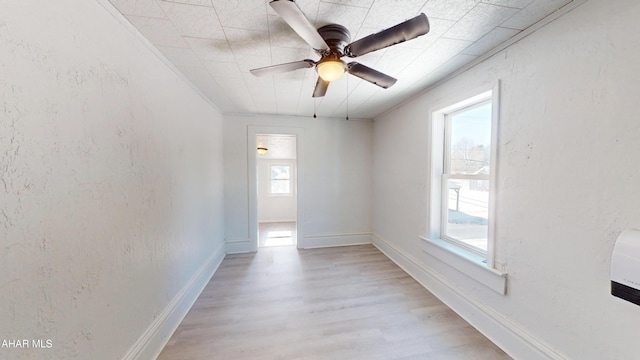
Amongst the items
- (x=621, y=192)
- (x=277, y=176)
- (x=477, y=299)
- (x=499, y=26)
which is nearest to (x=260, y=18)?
(x=499, y=26)

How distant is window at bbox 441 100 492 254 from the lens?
1.92 metres

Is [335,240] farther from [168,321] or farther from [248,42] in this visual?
[248,42]

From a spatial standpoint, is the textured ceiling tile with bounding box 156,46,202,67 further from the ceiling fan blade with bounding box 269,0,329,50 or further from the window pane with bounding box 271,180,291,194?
the window pane with bounding box 271,180,291,194

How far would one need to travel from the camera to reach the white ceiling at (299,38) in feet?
3.98

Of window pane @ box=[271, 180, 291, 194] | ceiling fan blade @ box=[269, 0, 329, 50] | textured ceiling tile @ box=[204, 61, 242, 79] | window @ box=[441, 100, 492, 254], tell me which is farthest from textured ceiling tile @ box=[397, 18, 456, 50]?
window pane @ box=[271, 180, 291, 194]

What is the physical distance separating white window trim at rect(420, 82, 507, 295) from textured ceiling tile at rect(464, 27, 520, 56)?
0.28m

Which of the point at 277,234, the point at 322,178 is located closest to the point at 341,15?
the point at 322,178

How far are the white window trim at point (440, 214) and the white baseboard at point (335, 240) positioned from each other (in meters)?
1.52

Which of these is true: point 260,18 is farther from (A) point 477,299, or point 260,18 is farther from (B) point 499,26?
(A) point 477,299

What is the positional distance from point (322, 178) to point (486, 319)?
2.69 metres

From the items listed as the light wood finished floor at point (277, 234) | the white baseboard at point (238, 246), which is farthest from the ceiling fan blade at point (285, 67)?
the light wood finished floor at point (277, 234)

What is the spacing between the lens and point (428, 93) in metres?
2.42

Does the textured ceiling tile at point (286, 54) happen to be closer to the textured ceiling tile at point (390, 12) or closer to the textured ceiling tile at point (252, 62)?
the textured ceiling tile at point (252, 62)

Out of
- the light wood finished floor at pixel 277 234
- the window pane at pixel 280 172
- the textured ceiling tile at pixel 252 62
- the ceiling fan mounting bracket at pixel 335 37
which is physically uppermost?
the textured ceiling tile at pixel 252 62
